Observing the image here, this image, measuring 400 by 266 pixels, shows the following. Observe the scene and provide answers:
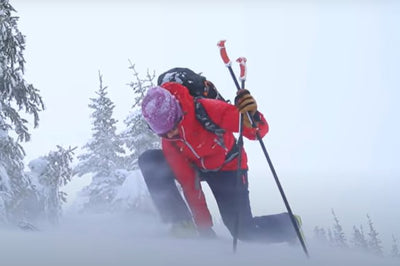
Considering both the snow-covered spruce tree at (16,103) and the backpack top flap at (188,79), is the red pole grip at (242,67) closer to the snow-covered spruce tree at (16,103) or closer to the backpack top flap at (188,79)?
the backpack top flap at (188,79)

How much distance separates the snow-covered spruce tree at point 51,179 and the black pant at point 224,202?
5.84m

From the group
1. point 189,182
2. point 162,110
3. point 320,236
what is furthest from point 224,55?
point 320,236

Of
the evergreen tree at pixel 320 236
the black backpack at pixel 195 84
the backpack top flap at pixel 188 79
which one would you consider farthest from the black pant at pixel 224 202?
the evergreen tree at pixel 320 236

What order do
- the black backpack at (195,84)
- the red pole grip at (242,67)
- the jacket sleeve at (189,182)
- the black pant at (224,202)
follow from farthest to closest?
the jacket sleeve at (189,182) → the black backpack at (195,84) → the black pant at (224,202) → the red pole grip at (242,67)

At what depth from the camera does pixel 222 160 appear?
4215 mm

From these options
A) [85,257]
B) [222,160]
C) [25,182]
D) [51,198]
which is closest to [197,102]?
[222,160]

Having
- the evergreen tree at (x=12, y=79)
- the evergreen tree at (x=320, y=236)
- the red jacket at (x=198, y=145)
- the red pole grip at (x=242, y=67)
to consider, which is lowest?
the evergreen tree at (x=320, y=236)

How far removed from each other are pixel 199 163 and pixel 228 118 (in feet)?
3.12

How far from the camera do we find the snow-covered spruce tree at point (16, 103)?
295 inches

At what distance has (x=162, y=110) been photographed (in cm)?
372

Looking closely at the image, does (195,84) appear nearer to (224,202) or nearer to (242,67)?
(242,67)

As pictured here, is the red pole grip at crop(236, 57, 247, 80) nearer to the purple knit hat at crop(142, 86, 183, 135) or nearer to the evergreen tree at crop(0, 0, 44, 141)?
the purple knit hat at crop(142, 86, 183, 135)

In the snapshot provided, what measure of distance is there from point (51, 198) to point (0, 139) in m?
2.67

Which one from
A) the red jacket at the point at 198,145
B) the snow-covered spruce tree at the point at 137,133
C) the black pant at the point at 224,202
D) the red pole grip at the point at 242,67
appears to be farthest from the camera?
the snow-covered spruce tree at the point at 137,133
